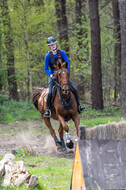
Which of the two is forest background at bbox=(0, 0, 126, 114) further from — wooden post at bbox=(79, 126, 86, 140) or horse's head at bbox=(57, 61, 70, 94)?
wooden post at bbox=(79, 126, 86, 140)

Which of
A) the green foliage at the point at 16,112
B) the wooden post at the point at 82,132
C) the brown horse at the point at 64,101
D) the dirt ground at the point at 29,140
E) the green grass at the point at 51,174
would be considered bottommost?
the green foliage at the point at 16,112

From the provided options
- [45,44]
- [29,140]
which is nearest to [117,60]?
[45,44]

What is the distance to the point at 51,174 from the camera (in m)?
5.87

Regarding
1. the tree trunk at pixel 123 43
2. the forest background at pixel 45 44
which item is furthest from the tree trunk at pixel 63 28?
the tree trunk at pixel 123 43

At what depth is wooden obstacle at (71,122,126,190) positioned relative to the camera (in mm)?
3502

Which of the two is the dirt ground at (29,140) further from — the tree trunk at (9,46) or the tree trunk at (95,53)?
the tree trunk at (9,46)

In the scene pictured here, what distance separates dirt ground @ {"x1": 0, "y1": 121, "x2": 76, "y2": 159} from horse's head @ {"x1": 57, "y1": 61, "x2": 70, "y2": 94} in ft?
6.23

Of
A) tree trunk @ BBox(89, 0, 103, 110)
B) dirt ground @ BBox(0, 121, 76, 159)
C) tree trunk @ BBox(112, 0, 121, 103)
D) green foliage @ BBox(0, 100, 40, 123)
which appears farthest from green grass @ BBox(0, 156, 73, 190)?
tree trunk @ BBox(112, 0, 121, 103)

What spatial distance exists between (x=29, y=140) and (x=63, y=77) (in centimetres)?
419

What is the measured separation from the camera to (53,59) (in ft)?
30.2

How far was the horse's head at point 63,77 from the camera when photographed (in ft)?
26.6

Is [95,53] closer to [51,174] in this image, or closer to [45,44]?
[45,44]

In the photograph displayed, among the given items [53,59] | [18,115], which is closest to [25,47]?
[18,115]

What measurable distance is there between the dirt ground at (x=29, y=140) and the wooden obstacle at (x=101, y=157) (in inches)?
187
